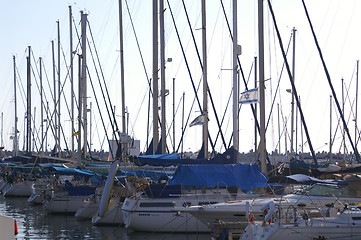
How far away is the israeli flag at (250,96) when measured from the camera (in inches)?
1337

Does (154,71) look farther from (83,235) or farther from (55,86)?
(55,86)

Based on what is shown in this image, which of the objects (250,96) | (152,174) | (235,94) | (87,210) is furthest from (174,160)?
(87,210)

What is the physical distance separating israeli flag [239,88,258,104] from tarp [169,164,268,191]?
4.63 meters

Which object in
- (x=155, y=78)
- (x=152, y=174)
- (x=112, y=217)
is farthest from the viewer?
(x=155, y=78)

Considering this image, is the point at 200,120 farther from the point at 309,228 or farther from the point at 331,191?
the point at 309,228

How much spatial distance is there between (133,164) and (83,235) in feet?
17.6

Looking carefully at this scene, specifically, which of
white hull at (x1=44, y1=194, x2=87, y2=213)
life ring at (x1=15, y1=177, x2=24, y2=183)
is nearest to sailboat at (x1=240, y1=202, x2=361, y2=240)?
white hull at (x1=44, y1=194, x2=87, y2=213)

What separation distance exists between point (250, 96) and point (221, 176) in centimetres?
559

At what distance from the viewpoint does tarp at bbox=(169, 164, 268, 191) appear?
3013 centimetres

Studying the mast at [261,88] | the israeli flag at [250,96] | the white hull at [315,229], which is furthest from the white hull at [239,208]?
the israeli flag at [250,96]

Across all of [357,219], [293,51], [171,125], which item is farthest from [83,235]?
[171,125]

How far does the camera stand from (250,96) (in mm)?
34281

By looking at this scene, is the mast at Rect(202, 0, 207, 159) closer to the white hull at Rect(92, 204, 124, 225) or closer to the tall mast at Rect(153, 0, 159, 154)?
the tall mast at Rect(153, 0, 159, 154)

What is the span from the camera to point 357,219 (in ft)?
72.3
